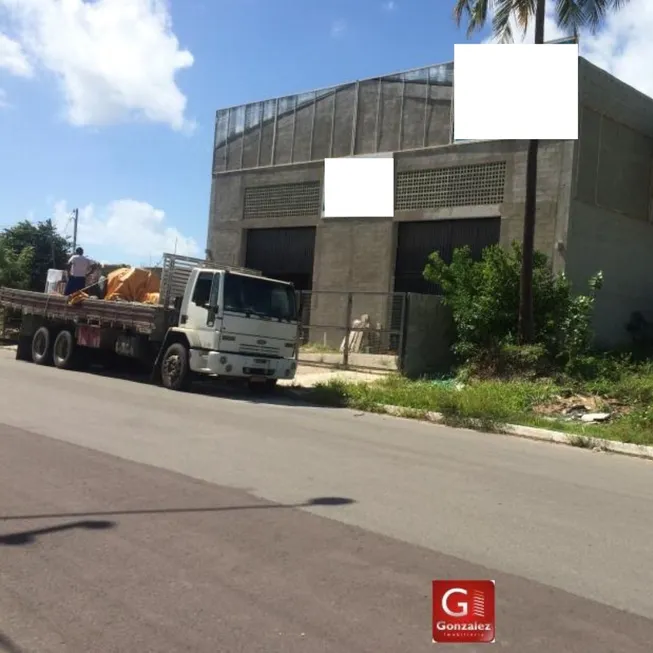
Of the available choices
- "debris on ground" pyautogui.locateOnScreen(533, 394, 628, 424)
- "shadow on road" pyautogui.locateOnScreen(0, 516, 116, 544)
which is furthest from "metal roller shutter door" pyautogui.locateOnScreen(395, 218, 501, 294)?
"shadow on road" pyautogui.locateOnScreen(0, 516, 116, 544)

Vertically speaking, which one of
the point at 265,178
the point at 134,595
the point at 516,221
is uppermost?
the point at 265,178

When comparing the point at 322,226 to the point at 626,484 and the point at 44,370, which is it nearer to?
the point at 44,370

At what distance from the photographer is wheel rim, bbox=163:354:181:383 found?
14719 millimetres

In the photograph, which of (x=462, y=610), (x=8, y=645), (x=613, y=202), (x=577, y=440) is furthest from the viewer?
(x=613, y=202)

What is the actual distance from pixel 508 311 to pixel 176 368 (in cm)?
770

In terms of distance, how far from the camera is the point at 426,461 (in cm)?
884

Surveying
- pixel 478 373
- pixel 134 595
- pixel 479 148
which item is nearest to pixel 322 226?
pixel 479 148

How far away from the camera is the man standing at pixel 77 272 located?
1808cm

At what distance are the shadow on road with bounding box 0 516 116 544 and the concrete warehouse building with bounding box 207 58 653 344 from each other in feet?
54.8

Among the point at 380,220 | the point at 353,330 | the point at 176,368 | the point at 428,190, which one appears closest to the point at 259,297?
the point at 176,368

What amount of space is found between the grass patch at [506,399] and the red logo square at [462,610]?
9.04 metres

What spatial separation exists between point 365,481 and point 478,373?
10108 millimetres

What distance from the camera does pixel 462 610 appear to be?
2.76 meters

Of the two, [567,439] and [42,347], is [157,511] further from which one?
[42,347]
